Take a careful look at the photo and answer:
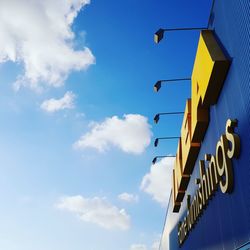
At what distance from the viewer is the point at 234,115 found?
32.3 ft

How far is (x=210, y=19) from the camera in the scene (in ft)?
41.2

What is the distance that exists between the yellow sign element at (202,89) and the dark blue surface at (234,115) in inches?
10.9

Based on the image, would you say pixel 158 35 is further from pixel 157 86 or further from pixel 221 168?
pixel 221 168

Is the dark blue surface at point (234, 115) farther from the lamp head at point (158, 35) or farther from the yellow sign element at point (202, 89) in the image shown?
the lamp head at point (158, 35)

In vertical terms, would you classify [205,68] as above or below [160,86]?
below

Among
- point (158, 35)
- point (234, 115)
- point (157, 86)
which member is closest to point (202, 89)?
point (234, 115)

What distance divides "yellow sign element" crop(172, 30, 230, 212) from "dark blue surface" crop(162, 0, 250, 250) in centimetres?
28

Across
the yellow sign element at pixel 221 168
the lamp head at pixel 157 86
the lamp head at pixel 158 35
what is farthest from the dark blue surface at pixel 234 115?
the lamp head at pixel 157 86

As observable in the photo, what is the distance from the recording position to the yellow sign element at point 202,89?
421 inches

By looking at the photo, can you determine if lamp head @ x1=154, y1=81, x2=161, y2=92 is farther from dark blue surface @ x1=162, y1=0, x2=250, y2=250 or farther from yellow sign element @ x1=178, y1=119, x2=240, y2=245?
dark blue surface @ x1=162, y1=0, x2=250, y2=250

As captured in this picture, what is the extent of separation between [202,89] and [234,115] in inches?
109

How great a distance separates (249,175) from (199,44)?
19.0ft

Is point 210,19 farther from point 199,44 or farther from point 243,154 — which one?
point 243,154

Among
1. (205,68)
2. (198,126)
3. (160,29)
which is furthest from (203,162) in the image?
(160,29)
